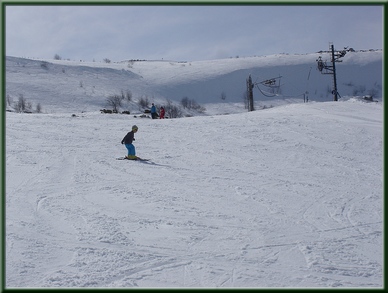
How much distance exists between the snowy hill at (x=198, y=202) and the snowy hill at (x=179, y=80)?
80.5 feet

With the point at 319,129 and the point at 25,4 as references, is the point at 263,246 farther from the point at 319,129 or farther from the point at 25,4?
the point at 319,129

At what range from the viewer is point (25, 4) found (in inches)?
276

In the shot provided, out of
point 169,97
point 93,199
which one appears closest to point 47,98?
point 169,97

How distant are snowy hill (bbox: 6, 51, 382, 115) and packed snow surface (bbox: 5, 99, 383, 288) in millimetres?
27265

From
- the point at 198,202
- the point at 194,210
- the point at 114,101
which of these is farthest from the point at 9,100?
the point at 194,210

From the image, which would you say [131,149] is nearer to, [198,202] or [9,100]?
[198,202]

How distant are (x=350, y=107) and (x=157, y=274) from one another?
22606 millimetres

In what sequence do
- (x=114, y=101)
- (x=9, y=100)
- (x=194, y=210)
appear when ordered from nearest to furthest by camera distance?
(x=194, y=210), (x=9, y=100), (x=114, y=101)

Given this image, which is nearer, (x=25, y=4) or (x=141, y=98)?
(x=25, y=4)

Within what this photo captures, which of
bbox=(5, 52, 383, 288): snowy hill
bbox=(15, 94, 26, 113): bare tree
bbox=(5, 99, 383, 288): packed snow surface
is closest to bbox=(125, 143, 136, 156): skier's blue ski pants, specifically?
bbox=(5, 99, 383, 288): packed snow surface

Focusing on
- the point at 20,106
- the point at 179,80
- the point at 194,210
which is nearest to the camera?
the point at 194,210

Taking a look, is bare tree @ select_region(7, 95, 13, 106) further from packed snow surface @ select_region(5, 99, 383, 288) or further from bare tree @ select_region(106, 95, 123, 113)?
packed snow surface @ select_region(5, 99, 383, 288)

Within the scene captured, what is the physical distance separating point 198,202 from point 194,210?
0.66 m

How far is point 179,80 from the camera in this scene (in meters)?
62.6
